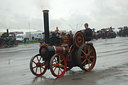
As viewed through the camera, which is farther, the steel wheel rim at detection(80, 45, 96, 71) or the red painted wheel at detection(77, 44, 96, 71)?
the steel wheel rim at detection(80, 45, 96, 71)

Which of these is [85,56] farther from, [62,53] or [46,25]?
[46,25]

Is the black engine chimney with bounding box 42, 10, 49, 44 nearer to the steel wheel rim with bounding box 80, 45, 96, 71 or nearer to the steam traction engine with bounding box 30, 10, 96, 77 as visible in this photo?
the steam traction engine with bounding box 30, 10, 96, 77

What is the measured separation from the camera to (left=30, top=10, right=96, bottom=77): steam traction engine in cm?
641

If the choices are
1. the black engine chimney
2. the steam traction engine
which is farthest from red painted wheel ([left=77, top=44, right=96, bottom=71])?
the black engine chimney

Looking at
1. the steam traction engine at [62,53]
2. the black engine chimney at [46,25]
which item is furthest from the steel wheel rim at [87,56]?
the black engine chimney at [46,25]

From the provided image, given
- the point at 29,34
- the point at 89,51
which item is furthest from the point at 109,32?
the point at 89,51

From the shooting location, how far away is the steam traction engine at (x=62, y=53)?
6.41m

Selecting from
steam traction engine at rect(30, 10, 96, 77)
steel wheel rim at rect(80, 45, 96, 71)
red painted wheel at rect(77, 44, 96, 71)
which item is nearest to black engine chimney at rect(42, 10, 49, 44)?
steam traction engine at rect(30, 10, 96, 77)

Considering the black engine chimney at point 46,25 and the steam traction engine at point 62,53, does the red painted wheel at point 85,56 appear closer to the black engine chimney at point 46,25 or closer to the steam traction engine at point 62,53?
the steam traction engine at point 62,53

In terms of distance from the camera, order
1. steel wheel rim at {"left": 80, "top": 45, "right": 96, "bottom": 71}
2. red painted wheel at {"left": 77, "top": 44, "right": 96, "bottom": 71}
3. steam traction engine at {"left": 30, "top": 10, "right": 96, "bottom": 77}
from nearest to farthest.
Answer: steam traction engine at {"left": 30, "top": 10, "right": 96, "bottom": 77} → red painted wheel at {"left": 77, "top": 44, "right": 96, "bottom": 71} → steel wheel rim at {"left": 80, "top": 45, "right": 96, "bottom": 71}

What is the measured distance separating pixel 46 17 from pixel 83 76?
202 cm

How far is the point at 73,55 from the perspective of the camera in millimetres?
Answer: 7004

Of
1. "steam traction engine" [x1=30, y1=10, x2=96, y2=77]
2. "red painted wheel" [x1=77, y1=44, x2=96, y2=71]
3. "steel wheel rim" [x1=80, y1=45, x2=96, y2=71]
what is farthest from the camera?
"steel wheel rim" [x1=80, y1=45, x2=96, y2=71]

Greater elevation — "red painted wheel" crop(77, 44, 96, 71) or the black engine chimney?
the black engine chimney
